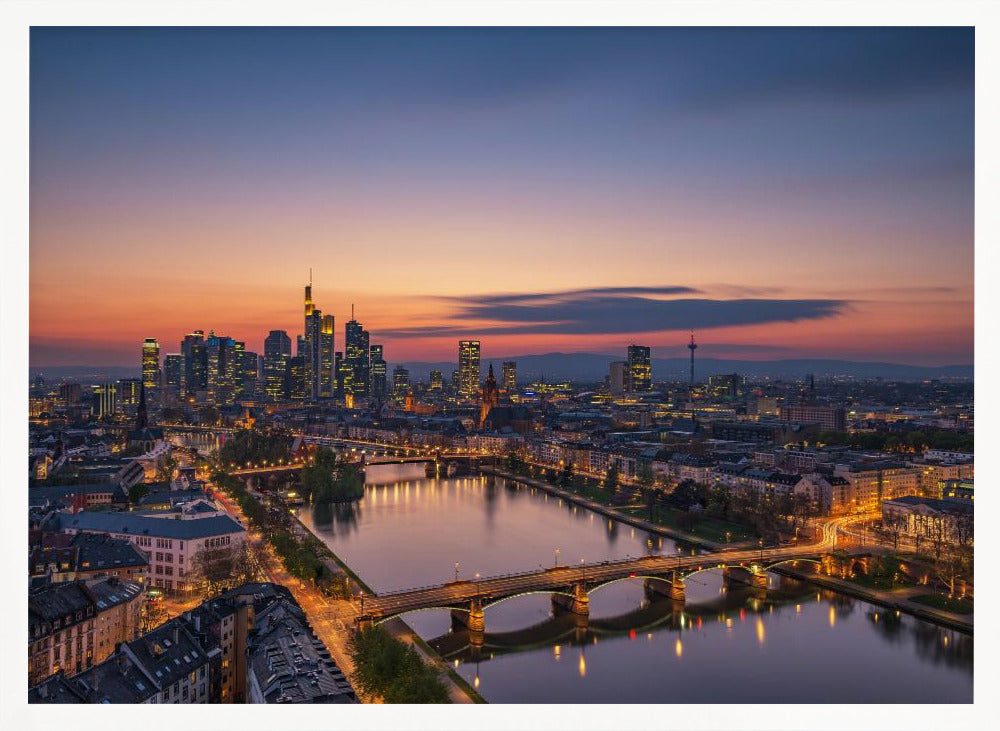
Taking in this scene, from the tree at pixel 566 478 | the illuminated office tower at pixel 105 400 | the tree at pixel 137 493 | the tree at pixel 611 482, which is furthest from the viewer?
the illuminated office tower at pixel 105 400

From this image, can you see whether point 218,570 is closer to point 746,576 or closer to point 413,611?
point 413,611

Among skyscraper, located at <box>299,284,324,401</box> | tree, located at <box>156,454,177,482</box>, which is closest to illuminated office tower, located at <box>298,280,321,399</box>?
skyscraper, located at <box>299,284,324,401</box>

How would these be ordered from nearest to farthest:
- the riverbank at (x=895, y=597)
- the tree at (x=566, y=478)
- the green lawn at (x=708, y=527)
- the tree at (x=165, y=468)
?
the riverbank at (x=895, y=597) < the green lawn at (x=708, y=527) < the tree at (x=165, y=468) < the tree at (x=566, y=478)

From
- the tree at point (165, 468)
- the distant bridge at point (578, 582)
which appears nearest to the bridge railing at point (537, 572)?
the distant bridge at point (578, 582)

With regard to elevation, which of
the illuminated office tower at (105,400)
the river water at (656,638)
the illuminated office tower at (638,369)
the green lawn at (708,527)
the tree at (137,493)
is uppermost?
the illuminated office tower at (638,369)

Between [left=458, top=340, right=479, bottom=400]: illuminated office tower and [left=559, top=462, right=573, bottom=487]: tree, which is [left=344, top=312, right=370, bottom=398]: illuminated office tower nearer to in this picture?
[left=458, top=340, right=479, bottom=400]: illuminated office tower

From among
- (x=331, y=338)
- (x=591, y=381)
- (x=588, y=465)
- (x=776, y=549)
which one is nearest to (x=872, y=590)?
(x=776, y=549)

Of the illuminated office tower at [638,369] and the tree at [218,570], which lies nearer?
the tree at [218,570]

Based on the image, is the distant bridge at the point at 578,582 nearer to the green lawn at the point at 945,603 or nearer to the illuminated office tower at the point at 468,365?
the green lawn at the point at 945,603
